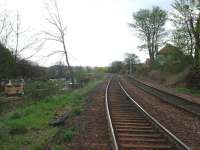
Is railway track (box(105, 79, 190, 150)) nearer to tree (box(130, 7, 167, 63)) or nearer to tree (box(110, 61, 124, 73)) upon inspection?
tree (box(130, 7, 167, 63))

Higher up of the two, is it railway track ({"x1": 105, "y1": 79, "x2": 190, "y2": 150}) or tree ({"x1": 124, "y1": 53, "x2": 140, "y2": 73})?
tree ({"x1": 124, "y1": 53, "x2": 140, "y2": 73})

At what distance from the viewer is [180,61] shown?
41719mm

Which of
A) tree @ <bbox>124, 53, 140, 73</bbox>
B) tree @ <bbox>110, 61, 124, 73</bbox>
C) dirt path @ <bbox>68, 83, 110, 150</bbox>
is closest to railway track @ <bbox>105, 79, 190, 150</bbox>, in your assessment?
dirt path @ <bbox>68, 83, 110, 150</bbox>

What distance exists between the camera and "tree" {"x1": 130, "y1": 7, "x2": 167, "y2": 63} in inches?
2667

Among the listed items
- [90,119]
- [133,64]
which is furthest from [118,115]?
[133,64]

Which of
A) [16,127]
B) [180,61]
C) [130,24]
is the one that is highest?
[130,24]

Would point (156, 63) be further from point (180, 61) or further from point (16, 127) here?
point (16, 127)

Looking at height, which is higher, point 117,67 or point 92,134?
point 117,67

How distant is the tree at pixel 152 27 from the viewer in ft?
222

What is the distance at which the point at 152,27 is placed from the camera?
2714 inches

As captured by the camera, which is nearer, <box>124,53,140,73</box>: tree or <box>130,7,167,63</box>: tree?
<box>130,7,167,63</box>: tree

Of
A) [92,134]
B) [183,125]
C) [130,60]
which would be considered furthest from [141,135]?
[130,60]

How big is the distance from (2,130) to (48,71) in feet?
158

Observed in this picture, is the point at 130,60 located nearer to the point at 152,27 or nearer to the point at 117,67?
the point at 117,67
